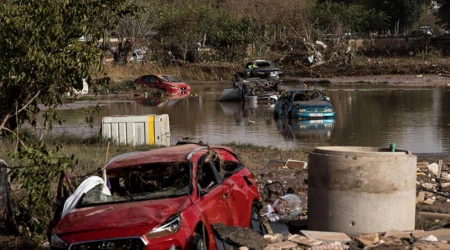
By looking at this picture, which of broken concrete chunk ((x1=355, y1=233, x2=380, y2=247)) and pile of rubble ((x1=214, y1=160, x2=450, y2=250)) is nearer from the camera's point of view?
pile of rubble ((x1=214, y1=160, x2=450, y2=250))

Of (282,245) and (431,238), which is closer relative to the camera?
(282,245)

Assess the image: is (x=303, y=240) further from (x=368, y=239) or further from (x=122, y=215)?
(x=122, y=215)

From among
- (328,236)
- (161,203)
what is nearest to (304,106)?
(328,236)

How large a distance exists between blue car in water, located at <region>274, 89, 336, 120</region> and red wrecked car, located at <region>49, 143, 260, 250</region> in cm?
2200

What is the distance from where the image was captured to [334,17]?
8506 centimetres

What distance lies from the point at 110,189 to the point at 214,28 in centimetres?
6892

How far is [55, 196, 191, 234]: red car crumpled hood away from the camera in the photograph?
8.91 metres

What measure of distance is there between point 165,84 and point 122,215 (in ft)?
144

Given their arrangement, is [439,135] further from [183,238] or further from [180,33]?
[180,33]

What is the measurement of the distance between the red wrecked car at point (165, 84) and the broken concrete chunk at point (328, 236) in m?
41.0

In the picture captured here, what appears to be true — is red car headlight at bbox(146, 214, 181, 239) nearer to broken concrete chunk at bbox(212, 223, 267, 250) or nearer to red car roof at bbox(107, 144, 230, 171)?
broken concrete chunk at bbox(212, 223, 267, 250)

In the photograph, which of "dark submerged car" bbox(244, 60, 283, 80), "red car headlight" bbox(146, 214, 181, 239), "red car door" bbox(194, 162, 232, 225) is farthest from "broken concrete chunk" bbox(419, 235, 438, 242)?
"dark submerged car" bbox(244, 60, 283, 80)

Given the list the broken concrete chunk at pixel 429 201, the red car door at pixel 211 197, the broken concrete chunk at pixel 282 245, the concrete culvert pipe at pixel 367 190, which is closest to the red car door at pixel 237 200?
the red car door at pixel 211 197

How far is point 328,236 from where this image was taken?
1083 cm
